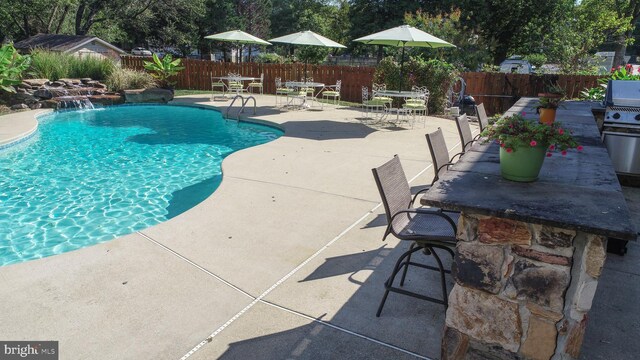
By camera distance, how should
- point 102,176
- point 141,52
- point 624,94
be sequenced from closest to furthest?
point 624,94 < point 102,176 < point 141,52

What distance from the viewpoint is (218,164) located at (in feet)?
25.4

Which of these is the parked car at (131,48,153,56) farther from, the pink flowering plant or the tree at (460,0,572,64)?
the pink flowering plant

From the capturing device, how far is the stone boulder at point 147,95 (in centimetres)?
1426

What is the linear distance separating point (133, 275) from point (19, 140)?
301 inches

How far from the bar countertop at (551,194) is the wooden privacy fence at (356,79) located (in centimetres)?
1083

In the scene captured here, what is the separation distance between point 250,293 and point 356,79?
44.8 ft

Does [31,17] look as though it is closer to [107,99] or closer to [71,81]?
[71,81]

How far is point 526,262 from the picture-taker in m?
1.93

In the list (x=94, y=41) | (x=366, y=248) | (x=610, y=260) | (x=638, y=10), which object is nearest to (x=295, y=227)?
(x=366, y=248)

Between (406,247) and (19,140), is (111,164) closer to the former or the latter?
(19,140)

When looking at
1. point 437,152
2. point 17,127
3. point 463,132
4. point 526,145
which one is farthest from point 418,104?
point 17,127

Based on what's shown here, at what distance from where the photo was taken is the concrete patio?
2416 millimetres

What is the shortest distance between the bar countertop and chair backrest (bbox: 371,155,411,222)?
0.44 meters

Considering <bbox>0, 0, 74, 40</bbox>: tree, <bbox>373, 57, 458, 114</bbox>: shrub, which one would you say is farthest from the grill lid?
<bbox>0, 0, 74, 40</bbox>: tree
